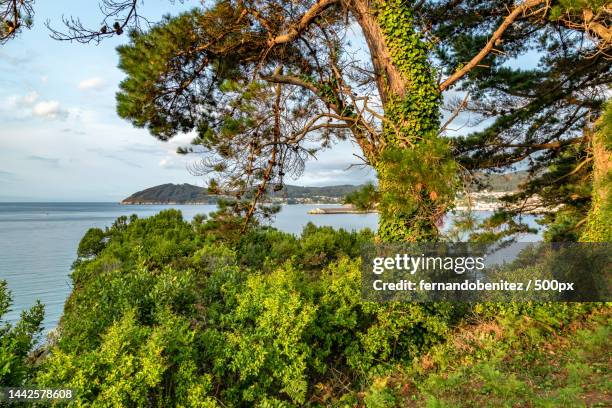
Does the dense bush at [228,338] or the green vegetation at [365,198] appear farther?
the green vegetation at [365,198]

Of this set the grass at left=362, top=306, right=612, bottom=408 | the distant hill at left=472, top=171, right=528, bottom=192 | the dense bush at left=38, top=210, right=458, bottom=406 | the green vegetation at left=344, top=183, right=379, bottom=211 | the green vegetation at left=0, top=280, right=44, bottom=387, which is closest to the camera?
the green vegetation at left=0, top=280, right=44, bottom=387

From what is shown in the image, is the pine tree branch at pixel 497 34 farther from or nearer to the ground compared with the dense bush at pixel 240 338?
farther from the ground

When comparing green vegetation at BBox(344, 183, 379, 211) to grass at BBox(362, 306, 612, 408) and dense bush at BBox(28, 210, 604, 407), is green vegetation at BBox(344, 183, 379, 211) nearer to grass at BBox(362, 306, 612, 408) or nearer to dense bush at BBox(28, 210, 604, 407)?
dense bush at BBox(28, 210, 604, 407)

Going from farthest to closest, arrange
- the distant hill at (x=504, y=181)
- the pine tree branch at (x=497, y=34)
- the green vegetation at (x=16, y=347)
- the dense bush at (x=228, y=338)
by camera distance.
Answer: the distant hill at (x=504, y=181) → the pine tree branch at (x=497, y=34) → the dense bush at (x=228, y=338) → the green vegetation at (x=16, y=347)

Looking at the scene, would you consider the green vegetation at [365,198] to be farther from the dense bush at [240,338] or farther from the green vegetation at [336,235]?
the dense bush at [240,338]

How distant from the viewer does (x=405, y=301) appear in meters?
5.94

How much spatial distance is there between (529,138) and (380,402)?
27.5ft

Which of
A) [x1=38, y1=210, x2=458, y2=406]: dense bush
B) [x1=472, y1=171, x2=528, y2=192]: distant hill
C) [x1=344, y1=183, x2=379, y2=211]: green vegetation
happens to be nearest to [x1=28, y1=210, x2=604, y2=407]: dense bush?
[x1=38, y1=210, x2=458, y2=406]: dense bush

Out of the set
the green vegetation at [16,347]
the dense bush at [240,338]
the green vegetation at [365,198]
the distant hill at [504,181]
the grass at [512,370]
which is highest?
the distant hill at [504,181]

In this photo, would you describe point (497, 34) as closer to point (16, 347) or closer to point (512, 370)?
point (512, 370)

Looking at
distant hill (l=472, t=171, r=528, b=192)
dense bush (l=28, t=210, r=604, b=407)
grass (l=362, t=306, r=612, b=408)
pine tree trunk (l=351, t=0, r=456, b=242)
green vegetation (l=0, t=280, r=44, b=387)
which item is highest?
pine tree trunk (l=351, t=0, r=456, b=242)

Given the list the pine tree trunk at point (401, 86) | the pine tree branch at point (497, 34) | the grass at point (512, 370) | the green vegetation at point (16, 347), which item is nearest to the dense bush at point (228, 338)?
the green vegetation at point (16, 347)

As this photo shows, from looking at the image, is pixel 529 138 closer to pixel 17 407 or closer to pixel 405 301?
pixel 405 301

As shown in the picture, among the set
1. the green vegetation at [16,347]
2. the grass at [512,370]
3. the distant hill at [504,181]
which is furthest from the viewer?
the distant hill at [504,181]
